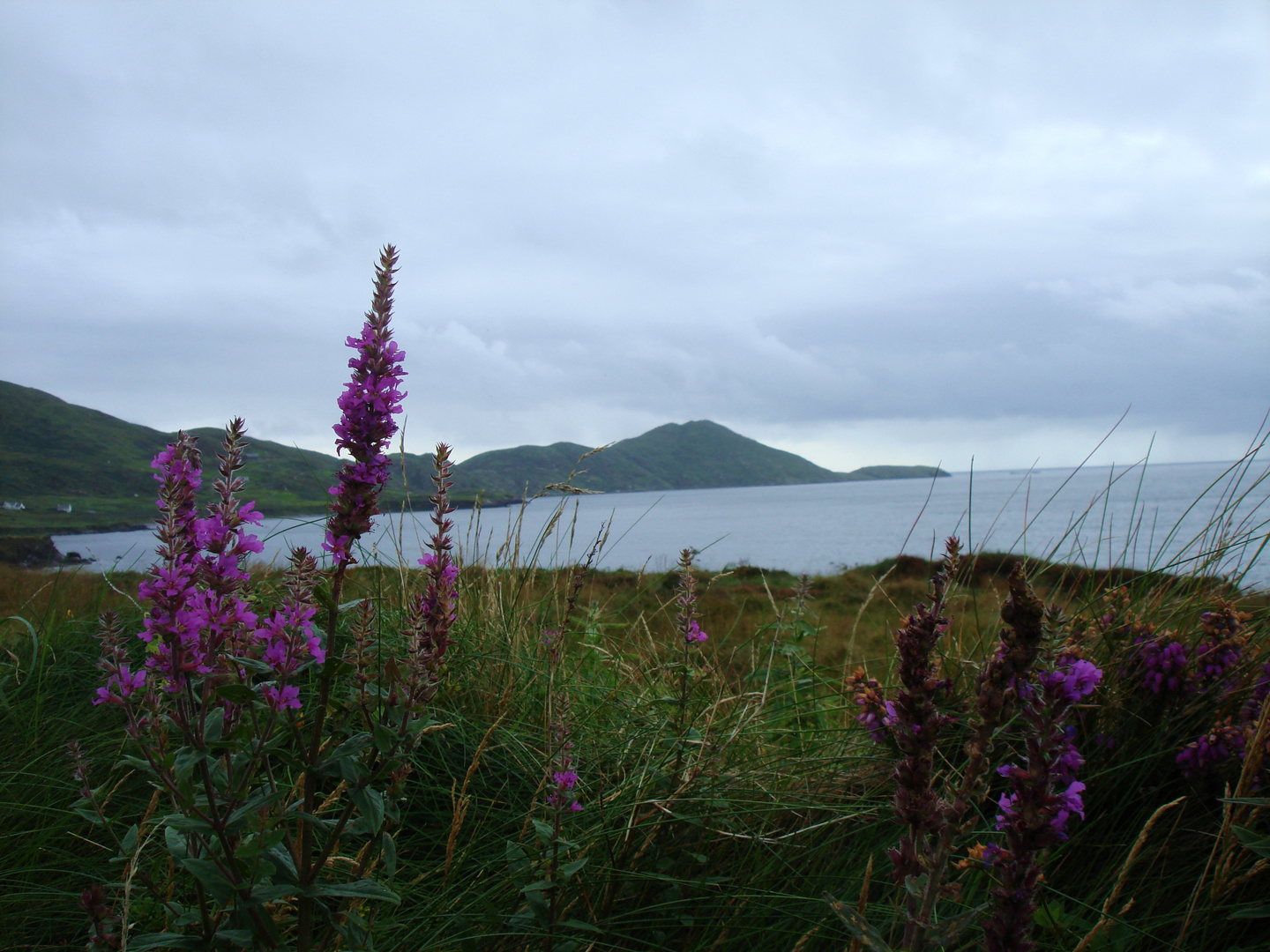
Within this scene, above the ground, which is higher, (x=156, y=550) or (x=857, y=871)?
(x=156, y=550)

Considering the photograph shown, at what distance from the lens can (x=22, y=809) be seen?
2432mm

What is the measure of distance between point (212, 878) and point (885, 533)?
44913 mm

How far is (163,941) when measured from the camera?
49.8 inches

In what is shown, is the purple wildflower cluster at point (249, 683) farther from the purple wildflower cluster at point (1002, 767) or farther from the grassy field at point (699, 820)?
the purple wildflower cluster at point (1002, 767)

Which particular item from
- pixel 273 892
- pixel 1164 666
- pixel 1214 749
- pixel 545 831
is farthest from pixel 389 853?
pixel 1164 666

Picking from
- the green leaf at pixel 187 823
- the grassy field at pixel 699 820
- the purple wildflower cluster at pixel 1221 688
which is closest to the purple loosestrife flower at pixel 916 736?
the grassy field at pixel 699 820

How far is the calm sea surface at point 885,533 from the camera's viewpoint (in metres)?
3.72

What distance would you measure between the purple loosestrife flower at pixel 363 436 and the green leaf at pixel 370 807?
48 cm

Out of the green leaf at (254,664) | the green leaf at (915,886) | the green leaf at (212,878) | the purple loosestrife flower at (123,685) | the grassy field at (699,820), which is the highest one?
the green leaf at (254,664)

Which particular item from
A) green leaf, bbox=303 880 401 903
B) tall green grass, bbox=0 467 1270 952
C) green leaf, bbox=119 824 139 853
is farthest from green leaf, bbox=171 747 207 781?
tall green grass, bbox=0 467 1270 952

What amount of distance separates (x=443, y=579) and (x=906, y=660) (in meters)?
1.15

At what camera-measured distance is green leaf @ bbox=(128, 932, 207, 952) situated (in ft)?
4.18

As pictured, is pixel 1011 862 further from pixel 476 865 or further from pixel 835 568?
pixel 835 568

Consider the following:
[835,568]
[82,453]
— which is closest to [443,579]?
[835,568]
